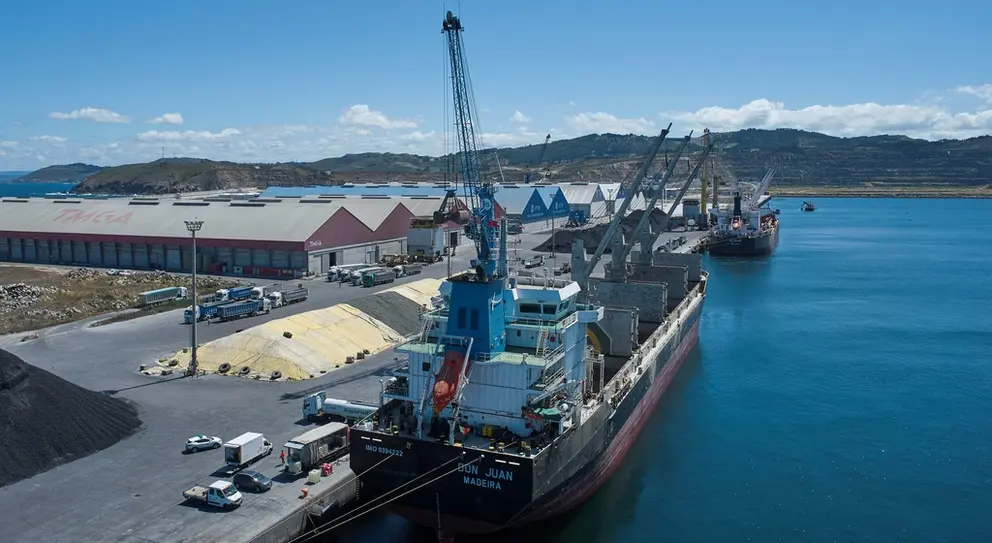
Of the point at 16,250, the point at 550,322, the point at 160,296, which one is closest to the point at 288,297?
the point at 160,296

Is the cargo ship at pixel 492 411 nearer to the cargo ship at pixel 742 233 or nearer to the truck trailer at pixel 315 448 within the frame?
the truck trailer at pixel 315 448

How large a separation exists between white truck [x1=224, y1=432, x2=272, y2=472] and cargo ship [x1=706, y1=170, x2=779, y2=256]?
105m

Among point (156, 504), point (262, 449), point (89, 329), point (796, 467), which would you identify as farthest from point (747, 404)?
point (89, 329)

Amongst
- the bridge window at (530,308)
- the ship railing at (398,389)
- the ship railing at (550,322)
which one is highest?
the bridge window at (530,308)

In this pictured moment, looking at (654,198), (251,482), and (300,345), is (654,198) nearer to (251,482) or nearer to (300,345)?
(300,345)

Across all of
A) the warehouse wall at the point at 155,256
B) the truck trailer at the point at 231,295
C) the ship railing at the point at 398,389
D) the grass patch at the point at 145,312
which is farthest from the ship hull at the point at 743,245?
the ship railing at the point at 398,389

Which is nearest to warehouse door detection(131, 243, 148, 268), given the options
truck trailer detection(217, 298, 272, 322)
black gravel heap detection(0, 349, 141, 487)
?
truck trailer detection(217, 298, 272, 322)

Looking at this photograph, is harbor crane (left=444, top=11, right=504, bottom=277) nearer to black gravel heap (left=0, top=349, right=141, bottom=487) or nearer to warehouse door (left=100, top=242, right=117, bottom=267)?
black gravel heap (left=0, top=349, right=141, bottom=487)

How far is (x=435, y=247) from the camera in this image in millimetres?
95188

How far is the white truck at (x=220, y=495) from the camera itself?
25.1 metres

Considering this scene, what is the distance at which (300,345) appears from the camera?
45750 mm

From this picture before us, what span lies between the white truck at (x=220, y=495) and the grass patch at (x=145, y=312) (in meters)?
36.4

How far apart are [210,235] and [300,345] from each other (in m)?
44.1

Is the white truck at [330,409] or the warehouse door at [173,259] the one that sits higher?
the warehouse door at [173,259]
